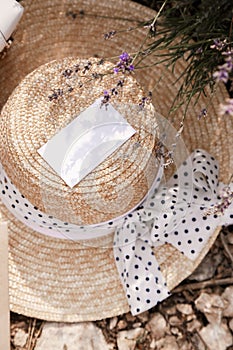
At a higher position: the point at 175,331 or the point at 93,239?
the point at 93,239

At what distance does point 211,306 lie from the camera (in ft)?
6.08

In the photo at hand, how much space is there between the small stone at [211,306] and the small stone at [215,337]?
0.07ft

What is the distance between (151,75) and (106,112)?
1.06 ft

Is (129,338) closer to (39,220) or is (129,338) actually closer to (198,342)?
(198,342)

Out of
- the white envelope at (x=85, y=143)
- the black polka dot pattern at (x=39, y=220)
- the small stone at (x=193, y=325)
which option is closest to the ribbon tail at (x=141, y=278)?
the black polka dot pattern at (x=39, y=220)

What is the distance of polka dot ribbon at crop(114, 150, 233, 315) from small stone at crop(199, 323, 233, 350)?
0.76 ft

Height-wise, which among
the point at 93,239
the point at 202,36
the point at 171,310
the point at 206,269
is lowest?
the point at 171,310

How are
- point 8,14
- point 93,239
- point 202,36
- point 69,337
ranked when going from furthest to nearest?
point 69,337
point 93,239
point 8,14
point 202,36

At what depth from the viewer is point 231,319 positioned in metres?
1.87

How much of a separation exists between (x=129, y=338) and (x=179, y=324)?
0.16 metres

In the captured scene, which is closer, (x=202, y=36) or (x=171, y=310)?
(x=202, y=36)

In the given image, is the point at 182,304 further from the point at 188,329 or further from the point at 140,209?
the point at 140,209

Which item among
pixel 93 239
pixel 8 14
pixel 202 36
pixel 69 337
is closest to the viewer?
pixel 202 36

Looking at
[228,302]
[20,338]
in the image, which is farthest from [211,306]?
[20,338]
